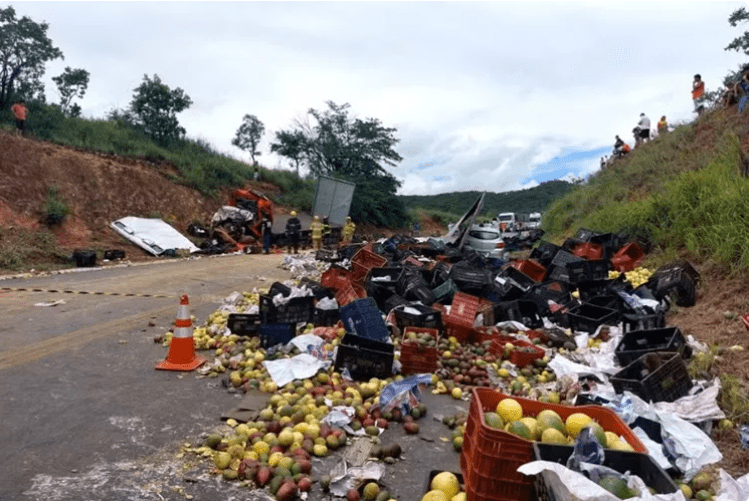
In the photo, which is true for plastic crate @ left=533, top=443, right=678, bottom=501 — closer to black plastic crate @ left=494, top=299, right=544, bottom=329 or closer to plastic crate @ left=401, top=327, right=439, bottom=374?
plastic crate @ left=401, top=327, right=439, bottom=374

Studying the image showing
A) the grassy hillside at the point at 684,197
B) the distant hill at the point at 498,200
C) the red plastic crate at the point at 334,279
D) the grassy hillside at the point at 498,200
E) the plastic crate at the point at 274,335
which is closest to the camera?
the plastic crate at the point at 274,335

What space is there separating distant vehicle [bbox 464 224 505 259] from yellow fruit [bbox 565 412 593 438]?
17664mm

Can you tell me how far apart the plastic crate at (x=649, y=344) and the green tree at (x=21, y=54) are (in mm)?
31180

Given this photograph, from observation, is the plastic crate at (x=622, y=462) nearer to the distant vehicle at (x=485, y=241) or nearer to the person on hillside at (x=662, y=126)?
the distant vehicle at (x=485, y=241)

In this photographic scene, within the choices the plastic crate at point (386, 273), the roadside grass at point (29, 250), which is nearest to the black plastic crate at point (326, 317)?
the plastic crate at point (386, 273)

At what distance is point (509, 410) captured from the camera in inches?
138

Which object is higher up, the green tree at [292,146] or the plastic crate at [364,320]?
the green tree at [292,146]

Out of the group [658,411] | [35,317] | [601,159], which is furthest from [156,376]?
[601,159]

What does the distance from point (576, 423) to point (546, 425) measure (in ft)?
0.80

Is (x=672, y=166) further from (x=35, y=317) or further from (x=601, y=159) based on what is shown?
(x=35, y=317)

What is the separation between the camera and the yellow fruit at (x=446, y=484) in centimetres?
323

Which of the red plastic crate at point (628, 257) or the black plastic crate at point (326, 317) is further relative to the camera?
the red plastic crate at point (628, 257)

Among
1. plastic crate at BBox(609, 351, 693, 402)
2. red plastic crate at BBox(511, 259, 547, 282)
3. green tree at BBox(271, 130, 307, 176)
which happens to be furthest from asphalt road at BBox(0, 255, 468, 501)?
green tree at BBox(271, 130, 307, 176)

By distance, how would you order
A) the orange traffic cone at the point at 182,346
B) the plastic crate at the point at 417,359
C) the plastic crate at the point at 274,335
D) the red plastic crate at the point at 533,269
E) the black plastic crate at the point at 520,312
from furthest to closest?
the red plastic crate at the point at 533,269 < the black plastic crate at the point at 520,312 < the plastic crate at the point at 274,335 < the orange traffic cone at the point at 182,346 < the plastic crate at the point at 417,359
